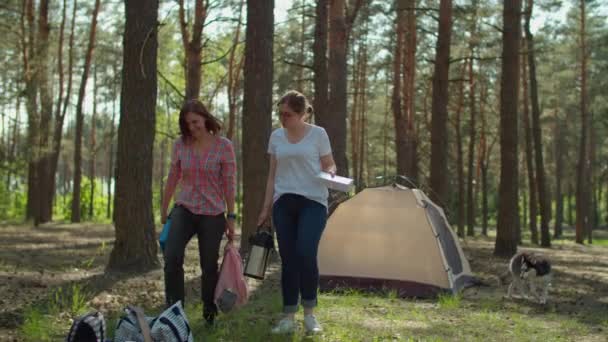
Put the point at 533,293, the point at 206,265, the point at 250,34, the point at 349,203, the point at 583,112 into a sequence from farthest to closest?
the point at 583,112
the point at 250,34
the point at 349,203
the point at 533,293
the point at 206,265

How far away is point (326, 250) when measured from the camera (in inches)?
405

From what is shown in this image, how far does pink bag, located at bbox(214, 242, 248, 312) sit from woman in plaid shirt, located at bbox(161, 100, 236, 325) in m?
0.12

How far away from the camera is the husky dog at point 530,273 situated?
9430mm

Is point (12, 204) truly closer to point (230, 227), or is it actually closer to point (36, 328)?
point (36, 328)

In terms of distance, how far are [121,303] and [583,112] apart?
86.0 feet

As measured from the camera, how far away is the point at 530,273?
948cm

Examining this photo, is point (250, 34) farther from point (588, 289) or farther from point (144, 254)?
point (588, 289)

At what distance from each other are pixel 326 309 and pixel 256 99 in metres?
4.71

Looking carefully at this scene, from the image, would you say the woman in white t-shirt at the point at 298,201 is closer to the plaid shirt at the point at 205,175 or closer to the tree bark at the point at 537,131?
the plaid shirt at the point at 205,175

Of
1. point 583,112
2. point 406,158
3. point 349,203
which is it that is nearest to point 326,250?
point 349,203

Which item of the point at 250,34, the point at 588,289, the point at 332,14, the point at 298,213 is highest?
the point at 332,14

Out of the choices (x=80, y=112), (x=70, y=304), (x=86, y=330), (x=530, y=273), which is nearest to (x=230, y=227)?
(x=86, y=330)

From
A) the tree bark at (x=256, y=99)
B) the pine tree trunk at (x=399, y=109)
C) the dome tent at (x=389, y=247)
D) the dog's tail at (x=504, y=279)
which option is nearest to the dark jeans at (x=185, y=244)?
the dome tent at (x=389, y=247)

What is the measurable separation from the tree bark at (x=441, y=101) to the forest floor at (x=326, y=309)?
6.87 metres
